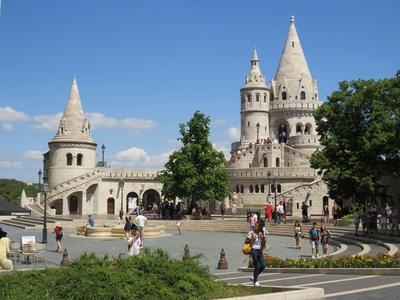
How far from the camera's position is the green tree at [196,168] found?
50.0 metres

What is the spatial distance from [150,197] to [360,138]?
46.8 meters

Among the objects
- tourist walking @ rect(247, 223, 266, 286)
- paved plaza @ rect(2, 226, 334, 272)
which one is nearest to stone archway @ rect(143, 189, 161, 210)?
paved plaza @ rect(2, 226, 334, 272)

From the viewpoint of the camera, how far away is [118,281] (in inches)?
477

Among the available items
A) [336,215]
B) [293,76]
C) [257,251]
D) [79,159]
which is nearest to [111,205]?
[79,159]

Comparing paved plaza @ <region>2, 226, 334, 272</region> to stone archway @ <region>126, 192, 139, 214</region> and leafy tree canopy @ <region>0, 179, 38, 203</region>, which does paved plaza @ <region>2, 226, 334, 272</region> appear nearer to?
stone archway @ <region>126, 192, 139, 214</region>

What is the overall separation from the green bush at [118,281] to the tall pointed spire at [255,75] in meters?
74.9

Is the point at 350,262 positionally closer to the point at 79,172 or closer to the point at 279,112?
the point at 79,172

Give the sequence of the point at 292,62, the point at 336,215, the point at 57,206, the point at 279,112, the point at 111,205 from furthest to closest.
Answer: the point at 292,62 < the point at 279,112 < the point at 111,205 < the point at 57,206 < the point at 336,215

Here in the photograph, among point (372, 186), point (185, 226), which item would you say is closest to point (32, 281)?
point (372, 186)

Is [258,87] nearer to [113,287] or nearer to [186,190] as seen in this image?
[186,190]

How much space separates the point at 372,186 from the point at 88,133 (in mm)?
44264

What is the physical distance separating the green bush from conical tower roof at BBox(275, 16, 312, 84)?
7629 centimetres

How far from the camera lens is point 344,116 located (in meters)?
37.0

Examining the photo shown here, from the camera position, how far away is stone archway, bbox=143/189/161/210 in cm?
7825
